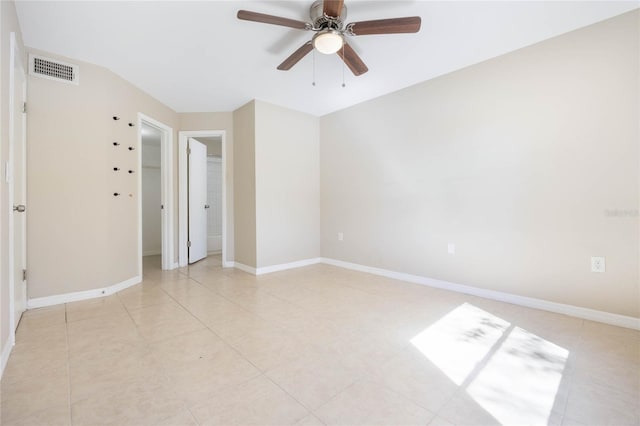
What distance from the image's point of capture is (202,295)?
2883mm

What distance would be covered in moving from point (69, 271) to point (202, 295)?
1.22 meters

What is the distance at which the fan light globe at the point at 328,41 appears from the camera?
6.33 feet

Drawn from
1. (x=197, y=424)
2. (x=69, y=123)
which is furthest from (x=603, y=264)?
(x=69, y=123)

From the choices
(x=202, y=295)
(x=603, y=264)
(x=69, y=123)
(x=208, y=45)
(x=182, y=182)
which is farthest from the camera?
(x=182, y=182)

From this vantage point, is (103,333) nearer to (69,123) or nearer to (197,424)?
(197,424)

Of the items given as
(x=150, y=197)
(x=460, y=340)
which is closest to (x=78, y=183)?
(x=150, y=197)

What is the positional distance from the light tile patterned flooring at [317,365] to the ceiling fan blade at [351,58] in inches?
83.2

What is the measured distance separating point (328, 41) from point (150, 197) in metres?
4.93

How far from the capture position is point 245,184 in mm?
3959

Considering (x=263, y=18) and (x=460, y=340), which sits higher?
(x=263, y=18)

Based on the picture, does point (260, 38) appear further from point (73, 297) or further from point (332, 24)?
point (73, 297)

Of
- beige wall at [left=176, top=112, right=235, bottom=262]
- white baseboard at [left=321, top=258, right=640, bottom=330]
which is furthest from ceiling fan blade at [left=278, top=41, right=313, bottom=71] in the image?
white baseboard at [left=321, top=258, right=640, bottom=330]

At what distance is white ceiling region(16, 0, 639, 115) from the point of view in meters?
2.01

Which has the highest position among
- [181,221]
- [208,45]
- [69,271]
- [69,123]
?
[208,45]
